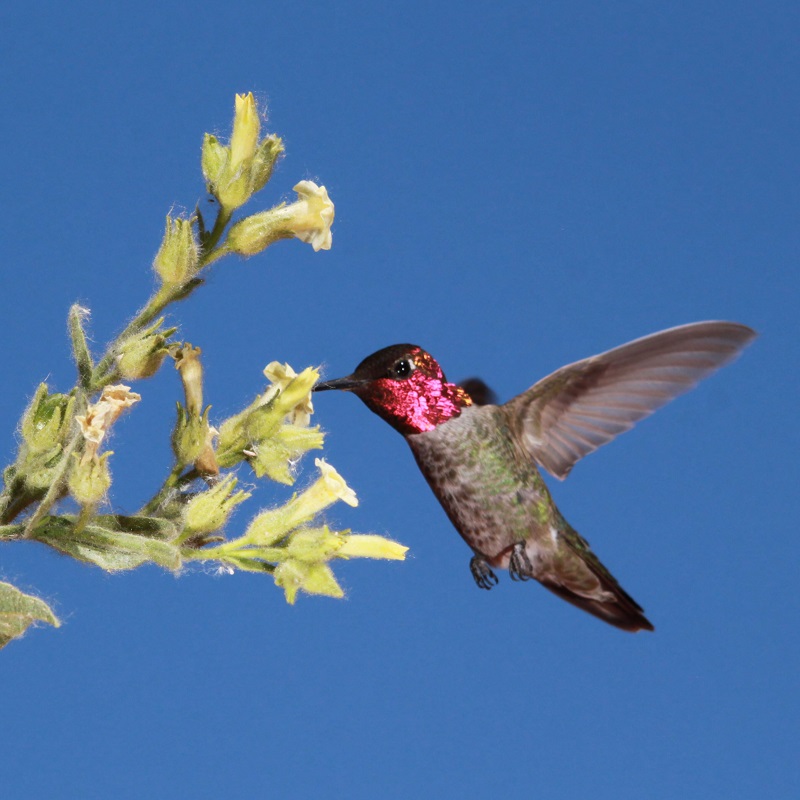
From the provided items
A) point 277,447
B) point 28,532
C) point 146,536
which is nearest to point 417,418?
point 277,447

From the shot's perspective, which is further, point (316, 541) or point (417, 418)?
point (417, 418)

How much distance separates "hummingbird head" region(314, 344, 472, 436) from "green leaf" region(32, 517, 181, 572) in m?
0.25

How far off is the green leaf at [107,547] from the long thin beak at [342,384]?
0.25m

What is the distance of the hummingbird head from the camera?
107cm

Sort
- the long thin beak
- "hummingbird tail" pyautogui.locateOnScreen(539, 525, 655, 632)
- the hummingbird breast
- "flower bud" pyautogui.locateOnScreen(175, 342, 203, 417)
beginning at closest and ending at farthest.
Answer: "flower bud" pyautogui.locateOnScreen(175, 342, 203, 417), the long thin beak, the hummingbird breast, "hummingbird tail" pyautogui.locateOnScreen(539, 525, 655, 632)

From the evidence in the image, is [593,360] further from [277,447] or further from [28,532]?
[28,532]

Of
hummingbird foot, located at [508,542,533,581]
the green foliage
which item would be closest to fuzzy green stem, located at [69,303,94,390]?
the green foliage

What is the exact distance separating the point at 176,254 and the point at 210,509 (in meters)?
0.24

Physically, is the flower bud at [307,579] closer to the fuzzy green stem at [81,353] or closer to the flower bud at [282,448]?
the flower bud at [282,448]

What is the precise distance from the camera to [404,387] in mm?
1101

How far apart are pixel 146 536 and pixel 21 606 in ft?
0.43

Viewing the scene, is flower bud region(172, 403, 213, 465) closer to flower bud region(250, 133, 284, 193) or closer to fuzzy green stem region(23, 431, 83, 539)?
fuzzy green stem region(23, 431, 83, 539)

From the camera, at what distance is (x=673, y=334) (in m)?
1.18

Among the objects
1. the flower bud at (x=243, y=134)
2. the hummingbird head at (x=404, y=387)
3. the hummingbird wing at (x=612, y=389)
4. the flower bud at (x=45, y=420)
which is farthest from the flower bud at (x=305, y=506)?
the hummingbird wing at (x=612, y=389)
